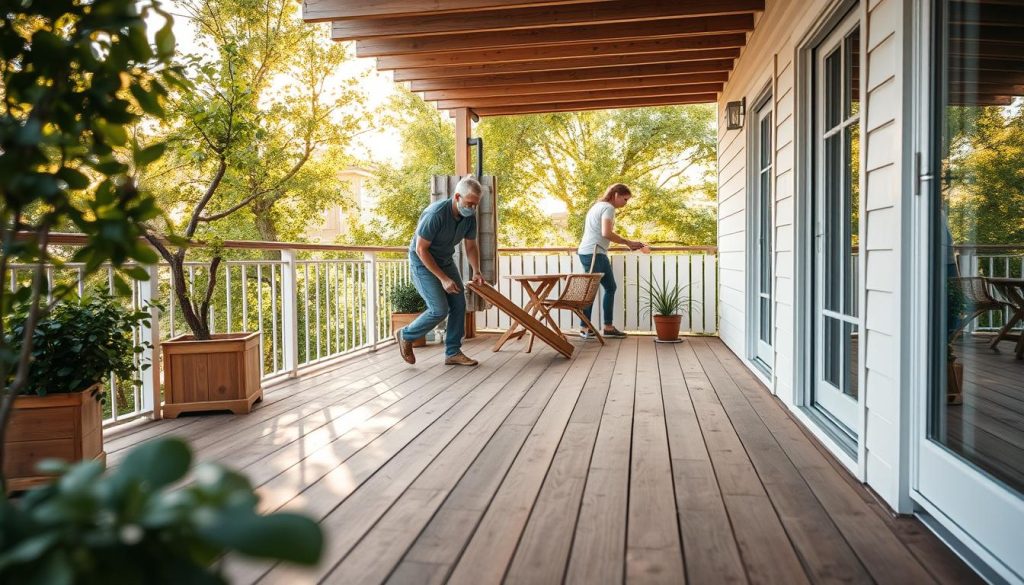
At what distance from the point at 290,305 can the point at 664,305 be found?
3665mm

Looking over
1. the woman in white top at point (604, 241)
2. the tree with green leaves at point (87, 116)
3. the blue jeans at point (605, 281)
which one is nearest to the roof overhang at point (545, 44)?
the woman in white top at point (604, 241)

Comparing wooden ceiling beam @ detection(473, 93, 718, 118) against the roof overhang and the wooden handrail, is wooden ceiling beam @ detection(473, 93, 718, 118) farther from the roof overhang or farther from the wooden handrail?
the wooden handrail

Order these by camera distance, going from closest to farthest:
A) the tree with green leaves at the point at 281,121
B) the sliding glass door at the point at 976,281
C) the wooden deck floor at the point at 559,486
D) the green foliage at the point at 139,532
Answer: the green foliage at the point at 139,532 < the sliding glass door at the point at 976,281 < the wooden deck floor at the point at 559,486 < the tree with green leaves at the point at 281,121

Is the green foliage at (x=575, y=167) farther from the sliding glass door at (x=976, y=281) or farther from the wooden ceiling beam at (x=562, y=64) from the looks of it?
the sliding glass door at (x=976, y=281)

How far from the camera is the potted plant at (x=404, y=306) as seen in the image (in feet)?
19.9

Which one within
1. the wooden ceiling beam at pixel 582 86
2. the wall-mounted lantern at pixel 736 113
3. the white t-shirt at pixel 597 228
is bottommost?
the white t-shirt at pixel 597 228

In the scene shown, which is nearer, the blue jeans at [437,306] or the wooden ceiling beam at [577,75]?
the blue jeans at [437,306]

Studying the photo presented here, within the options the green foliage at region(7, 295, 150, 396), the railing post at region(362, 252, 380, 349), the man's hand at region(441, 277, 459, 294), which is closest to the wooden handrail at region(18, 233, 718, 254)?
the railing post at region(362, 252, 380, 349)

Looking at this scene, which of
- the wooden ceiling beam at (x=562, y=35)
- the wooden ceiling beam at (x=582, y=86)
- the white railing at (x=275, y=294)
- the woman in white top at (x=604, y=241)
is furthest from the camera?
the woman in white top at (x=604, y=241)

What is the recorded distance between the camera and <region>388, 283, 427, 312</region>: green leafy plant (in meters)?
6.10

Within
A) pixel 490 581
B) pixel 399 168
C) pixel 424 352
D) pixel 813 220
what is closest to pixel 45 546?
pixel 490 581

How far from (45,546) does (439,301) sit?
4471 mm

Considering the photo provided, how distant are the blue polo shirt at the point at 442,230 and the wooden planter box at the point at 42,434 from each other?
252 cm

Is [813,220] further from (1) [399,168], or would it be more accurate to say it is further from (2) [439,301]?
(1) [399,168]
